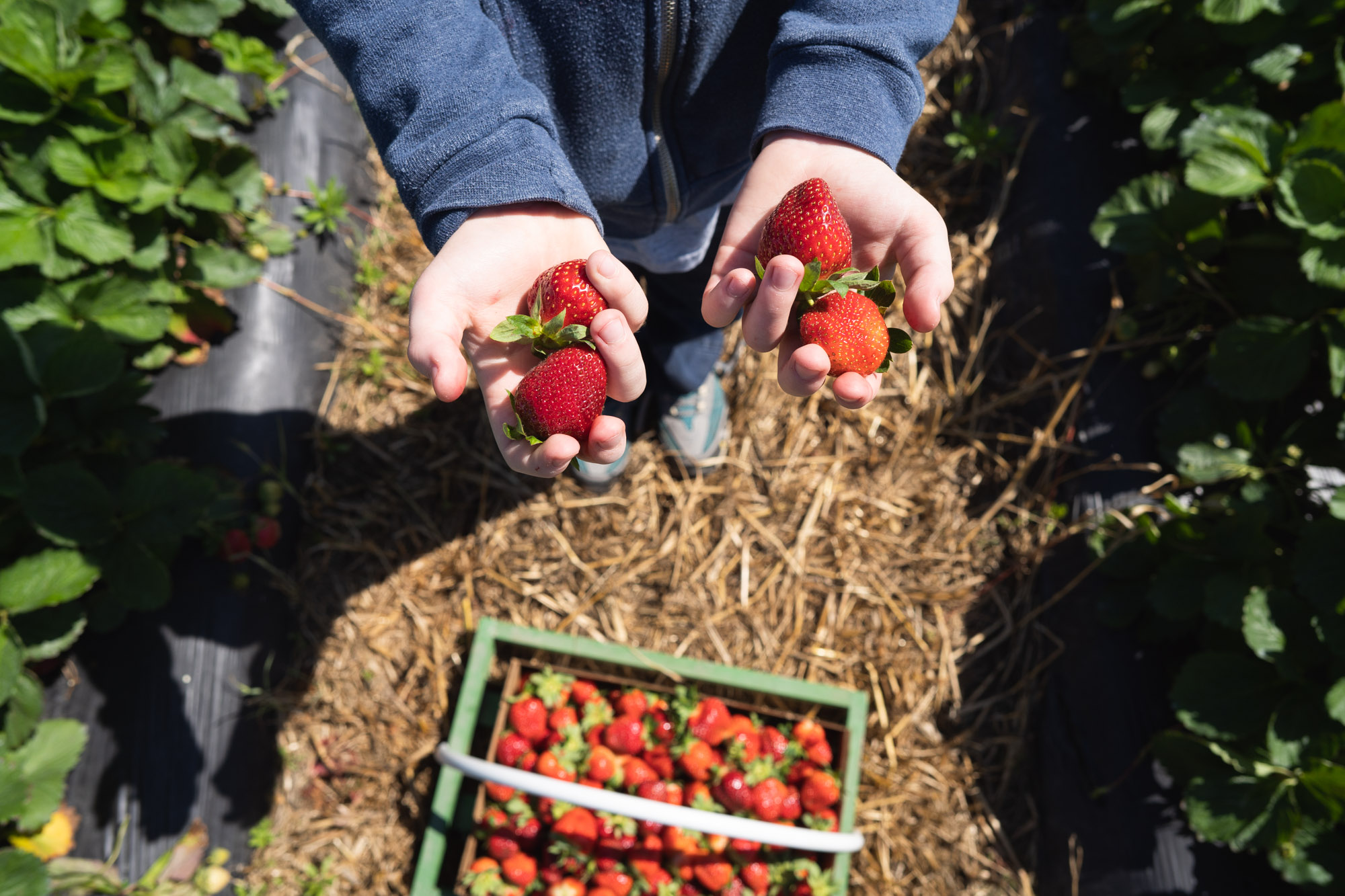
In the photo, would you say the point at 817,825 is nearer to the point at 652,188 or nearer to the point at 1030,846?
the point at 1030,846

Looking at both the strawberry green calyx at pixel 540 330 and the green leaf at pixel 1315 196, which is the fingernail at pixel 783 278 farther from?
the green leaf at pixel 1315 196

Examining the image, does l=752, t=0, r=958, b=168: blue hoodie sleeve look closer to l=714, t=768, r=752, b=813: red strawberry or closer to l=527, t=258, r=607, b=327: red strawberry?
l=527, t=258, r=607, b=327: red strawberry

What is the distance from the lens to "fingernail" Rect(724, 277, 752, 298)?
112 centimetres

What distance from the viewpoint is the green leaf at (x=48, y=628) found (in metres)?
1.86

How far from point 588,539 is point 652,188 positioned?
1.34 metres

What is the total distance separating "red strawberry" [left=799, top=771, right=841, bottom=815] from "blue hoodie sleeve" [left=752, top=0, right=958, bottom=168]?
1584mm

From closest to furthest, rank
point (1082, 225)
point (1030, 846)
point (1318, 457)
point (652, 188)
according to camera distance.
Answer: point (652, 188), point (1318, 457), point (1030, 846), point (1082, 225)

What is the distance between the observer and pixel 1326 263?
1829mm

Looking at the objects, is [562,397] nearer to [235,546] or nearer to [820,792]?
Answer: [820,792]

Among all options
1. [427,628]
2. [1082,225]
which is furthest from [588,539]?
[1082,225]

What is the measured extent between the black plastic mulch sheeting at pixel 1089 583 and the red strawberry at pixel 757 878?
0.89 m

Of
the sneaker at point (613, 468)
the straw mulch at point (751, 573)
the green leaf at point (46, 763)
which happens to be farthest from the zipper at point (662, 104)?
the green leaf at point (46, 763)

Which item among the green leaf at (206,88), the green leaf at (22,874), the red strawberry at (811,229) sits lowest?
the green leaf at (22,874)

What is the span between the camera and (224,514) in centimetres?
223
